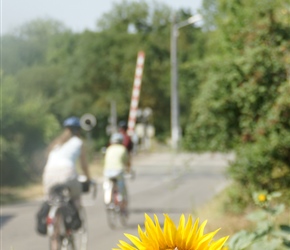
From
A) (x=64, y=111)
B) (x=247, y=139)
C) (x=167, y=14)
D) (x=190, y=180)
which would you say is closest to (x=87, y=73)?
(x=64, y=111)

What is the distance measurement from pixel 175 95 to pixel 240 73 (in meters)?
25.9

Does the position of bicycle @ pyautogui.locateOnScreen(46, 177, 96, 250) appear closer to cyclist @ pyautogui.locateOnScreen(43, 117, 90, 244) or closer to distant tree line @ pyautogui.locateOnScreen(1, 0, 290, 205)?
cyclist @ pyautogui.locateOnScreen(43, 117, 90, 244)

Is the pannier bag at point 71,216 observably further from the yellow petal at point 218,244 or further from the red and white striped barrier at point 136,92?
the red and white striped barrier at point 136,92

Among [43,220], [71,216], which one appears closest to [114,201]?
[71,216]

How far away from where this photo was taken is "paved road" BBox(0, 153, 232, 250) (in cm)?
1266

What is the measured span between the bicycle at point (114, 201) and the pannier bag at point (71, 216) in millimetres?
5637

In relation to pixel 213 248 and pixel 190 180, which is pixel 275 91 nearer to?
pixel 213 248

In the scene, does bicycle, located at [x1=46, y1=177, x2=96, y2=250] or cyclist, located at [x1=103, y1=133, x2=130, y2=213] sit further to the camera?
cyclist, located at [x1=103, y1=133, x2=130, y2=213]

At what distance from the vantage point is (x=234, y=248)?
15.5 ft

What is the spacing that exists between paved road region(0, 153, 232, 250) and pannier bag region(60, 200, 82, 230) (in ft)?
1.71

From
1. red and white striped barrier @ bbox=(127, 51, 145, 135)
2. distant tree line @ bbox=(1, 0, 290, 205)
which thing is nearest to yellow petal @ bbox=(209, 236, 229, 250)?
distant tree line @ bbox=(1, 0, 290, 205)

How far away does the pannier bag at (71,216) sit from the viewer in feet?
32.2

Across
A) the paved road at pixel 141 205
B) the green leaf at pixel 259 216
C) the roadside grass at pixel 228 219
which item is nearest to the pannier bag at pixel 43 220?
the paved road at pixel 141 205

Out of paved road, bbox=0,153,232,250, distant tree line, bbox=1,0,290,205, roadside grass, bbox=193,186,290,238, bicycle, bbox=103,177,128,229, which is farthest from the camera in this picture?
bicycle, bbox=103,177,128,229
